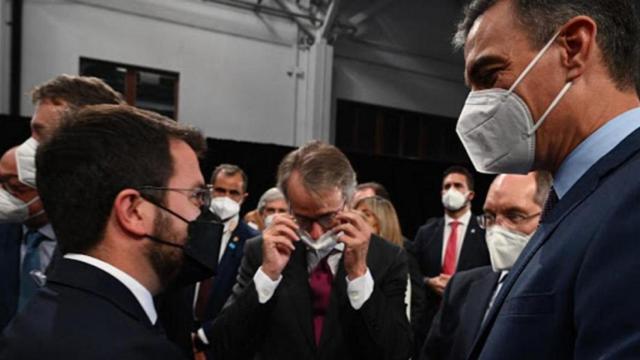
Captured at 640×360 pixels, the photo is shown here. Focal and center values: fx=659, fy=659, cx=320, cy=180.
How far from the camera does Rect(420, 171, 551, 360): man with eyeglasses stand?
216 cm

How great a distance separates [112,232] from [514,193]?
1458mm

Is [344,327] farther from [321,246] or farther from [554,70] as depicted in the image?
[554,70]

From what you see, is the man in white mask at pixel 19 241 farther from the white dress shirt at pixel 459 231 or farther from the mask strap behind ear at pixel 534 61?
the white dress shirt at pixel 459 231

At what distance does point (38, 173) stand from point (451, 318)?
4.62 feet

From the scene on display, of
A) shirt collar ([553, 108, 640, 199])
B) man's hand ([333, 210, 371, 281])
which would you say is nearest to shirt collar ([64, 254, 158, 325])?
man's hand ([333, 210, 371, 281])

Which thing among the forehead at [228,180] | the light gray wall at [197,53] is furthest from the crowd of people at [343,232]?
the light gray wall at [197,53]

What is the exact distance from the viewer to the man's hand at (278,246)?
214 centimetres

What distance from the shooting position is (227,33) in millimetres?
8117

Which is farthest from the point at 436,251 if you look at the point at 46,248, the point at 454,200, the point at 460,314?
the point at 46,248

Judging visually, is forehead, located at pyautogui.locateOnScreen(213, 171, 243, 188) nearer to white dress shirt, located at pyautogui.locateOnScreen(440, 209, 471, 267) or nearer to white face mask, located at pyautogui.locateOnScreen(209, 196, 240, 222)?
white face mask, located at pyautogui.locateOnScreen(209, 196, 240, 222)

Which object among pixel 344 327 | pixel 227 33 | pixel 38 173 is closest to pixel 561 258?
pixel 38 173

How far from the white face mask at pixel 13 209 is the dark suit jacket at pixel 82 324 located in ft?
4.35

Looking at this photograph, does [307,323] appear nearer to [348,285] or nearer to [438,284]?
[348,285]

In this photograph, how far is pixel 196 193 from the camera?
163cm
